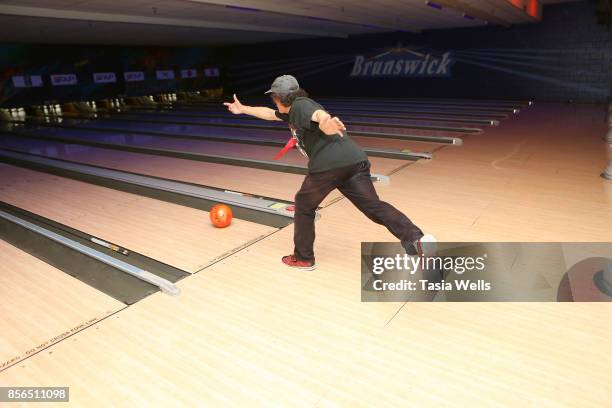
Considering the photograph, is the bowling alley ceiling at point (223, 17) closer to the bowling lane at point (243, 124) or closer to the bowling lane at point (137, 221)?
the bowling lane at point (243, 124)

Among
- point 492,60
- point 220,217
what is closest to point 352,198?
point 220,217

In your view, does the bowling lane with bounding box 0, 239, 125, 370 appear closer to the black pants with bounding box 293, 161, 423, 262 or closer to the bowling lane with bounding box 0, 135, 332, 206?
the black pants with bounding box 293, 161, 423, 262

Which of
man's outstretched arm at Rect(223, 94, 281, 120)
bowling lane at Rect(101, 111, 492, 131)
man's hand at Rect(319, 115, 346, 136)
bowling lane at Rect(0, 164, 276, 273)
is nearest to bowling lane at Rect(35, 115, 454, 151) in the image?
bowling lane at Rect(101, 111, 492, 131)

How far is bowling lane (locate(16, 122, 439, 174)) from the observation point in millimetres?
5123

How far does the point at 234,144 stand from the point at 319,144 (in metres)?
4.44

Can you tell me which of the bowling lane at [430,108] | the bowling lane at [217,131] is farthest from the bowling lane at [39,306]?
the bowling lane at [430,108]

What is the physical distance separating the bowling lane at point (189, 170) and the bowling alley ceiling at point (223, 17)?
6.81 feet

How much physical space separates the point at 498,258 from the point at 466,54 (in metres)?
9.88

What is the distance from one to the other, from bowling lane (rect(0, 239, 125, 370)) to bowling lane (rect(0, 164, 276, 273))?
0.48 meters

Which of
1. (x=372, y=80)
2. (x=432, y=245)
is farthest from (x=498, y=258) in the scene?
(x=372, y=80)

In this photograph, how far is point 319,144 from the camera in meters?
2.11

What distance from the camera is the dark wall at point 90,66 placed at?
35.2 ft

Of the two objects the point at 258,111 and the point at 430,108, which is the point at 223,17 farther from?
the point at 258,111

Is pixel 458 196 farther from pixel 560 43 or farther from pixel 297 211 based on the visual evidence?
pixel 560 43
